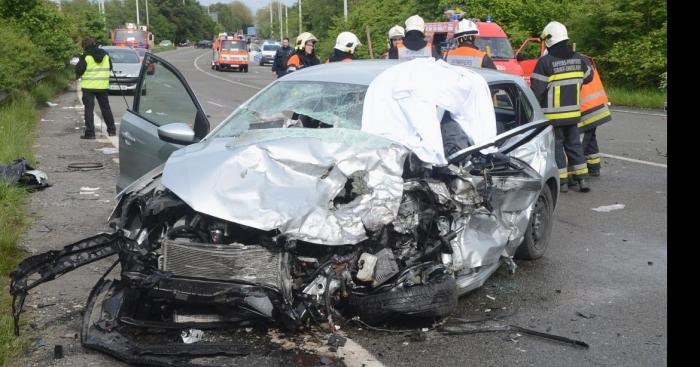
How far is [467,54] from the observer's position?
32.7 ft

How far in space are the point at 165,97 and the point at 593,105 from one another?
552 cm

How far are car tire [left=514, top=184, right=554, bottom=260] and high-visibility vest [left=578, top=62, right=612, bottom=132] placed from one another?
3435 mm

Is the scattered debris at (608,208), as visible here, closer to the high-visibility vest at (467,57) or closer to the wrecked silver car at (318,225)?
the high-visibility vest at (467,57)

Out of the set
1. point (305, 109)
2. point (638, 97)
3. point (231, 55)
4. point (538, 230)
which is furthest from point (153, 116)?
point (231, 55)

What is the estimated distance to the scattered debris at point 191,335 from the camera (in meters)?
4.21

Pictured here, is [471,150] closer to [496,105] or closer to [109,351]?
[496,105]

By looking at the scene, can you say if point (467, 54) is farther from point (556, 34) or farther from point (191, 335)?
point (191, 335)

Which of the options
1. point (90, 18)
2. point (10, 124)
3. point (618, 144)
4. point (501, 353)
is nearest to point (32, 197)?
point (10, 124)

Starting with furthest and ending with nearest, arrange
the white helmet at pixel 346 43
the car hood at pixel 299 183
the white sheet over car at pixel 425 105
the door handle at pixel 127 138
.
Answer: the white helmet at pixel 346 43 → the door handle at pixel 127 138 → the white sheet over car at pixel 425 105 → the car hood at pixel 299 183

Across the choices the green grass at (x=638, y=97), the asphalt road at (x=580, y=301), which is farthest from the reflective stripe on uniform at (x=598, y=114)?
the green grass at (x=638, y=97)

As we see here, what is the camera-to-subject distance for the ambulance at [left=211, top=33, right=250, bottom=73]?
42156mm

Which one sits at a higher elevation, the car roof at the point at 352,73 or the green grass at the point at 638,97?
the car roof at the point at 352,73

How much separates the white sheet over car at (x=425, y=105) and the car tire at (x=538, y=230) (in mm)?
1032
